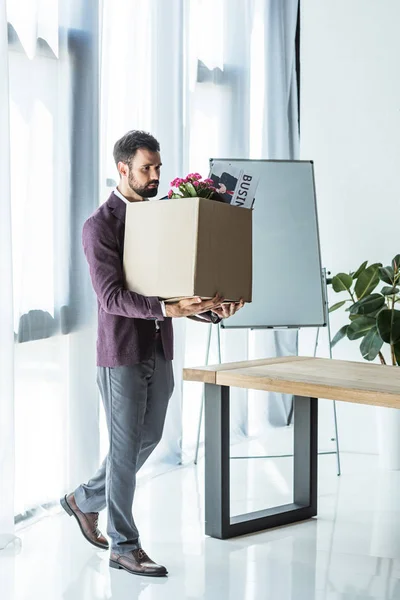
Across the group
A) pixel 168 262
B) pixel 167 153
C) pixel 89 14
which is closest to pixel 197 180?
pixel 168 262

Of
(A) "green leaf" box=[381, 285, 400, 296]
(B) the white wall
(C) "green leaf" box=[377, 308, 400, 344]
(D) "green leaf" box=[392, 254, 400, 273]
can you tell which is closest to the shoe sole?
(C) "green leaf" box=[377, 308, 400, 344]

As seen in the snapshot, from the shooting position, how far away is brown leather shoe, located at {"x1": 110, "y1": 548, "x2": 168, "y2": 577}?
8.74 ft

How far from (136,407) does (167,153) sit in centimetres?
174

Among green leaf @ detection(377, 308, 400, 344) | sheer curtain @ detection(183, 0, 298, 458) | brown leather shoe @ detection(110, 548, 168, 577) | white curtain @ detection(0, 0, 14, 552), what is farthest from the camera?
sheer curtain @ detection(183, 0, 298, 458)

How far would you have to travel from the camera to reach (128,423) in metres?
2.59

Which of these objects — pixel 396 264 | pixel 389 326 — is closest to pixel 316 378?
pixel 389 326

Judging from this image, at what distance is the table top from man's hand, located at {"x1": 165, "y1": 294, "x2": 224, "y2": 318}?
517mm

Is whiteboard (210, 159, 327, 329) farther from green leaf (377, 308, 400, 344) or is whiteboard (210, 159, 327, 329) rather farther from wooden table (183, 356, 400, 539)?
wooden table (183, 356, 400, 539)

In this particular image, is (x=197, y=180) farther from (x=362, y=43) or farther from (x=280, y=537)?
(x=362, y=43)

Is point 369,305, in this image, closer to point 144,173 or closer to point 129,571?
point 144,173

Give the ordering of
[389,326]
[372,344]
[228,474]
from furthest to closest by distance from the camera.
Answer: [372,344] → [389,326] → [228,474]

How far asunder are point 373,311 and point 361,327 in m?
0.10

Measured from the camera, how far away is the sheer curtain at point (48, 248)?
305cm

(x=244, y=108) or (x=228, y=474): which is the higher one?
(x=244, y=108)
